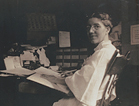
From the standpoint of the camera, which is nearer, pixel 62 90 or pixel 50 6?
pixel 62 90

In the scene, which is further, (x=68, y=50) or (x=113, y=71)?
(x=68, y=50)

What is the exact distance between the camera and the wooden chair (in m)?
0.84

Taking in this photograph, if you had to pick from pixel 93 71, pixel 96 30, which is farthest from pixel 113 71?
pixel 96 30

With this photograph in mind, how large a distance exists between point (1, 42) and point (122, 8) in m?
0.87

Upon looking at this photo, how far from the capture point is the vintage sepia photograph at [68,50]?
2.89 ft

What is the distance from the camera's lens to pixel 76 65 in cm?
96

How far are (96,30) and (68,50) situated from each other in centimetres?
23

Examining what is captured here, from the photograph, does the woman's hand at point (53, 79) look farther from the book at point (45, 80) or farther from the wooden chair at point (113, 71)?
the wooden chair at point (113, 71)

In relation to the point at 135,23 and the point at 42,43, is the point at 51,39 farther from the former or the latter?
the point at 135,23

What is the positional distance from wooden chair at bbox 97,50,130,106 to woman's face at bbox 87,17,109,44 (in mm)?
133

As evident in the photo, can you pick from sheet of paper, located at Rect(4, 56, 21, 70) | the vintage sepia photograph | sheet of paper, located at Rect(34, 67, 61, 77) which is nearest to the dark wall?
the vintage sepia photograph

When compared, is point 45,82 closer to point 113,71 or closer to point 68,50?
point 68,50

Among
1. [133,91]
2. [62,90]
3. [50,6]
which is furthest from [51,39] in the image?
[133,91]

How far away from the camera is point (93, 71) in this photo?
2.85ft
